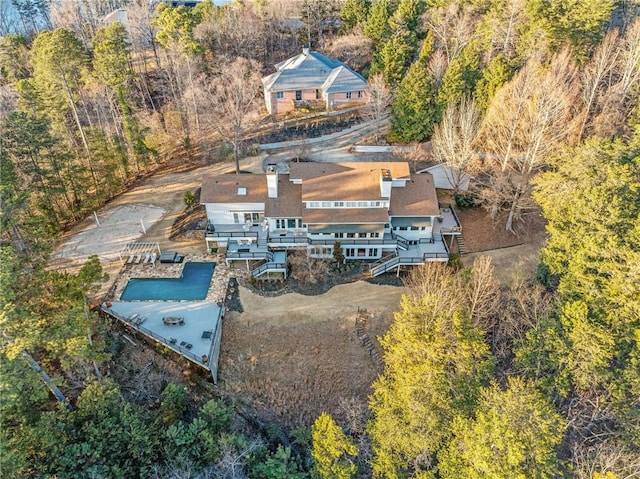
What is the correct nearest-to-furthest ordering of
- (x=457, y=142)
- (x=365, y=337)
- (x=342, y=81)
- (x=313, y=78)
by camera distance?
(x=365, y=337), (x=457, y=142), (x=342, y=81), (x=313, y=78)

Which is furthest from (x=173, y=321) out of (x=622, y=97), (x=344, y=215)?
(x=622, y=97)

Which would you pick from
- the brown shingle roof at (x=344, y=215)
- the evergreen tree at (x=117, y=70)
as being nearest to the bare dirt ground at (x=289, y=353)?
the brown shingle roof at (x=344, y=215)

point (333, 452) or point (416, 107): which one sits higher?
point (416, 107)

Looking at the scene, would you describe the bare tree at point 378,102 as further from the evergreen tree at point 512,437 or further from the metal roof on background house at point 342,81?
the evergreen tree at point 512,437

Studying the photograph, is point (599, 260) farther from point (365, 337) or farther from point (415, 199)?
point (365, 337)

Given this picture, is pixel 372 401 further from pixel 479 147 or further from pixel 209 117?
pixel 209 117

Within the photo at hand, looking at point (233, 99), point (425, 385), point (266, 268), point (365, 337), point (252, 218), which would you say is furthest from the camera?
point (233, 99)

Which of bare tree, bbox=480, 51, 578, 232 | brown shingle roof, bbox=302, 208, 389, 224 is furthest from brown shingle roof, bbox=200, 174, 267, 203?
bare tree, bbox=480, 51, 578, 232
